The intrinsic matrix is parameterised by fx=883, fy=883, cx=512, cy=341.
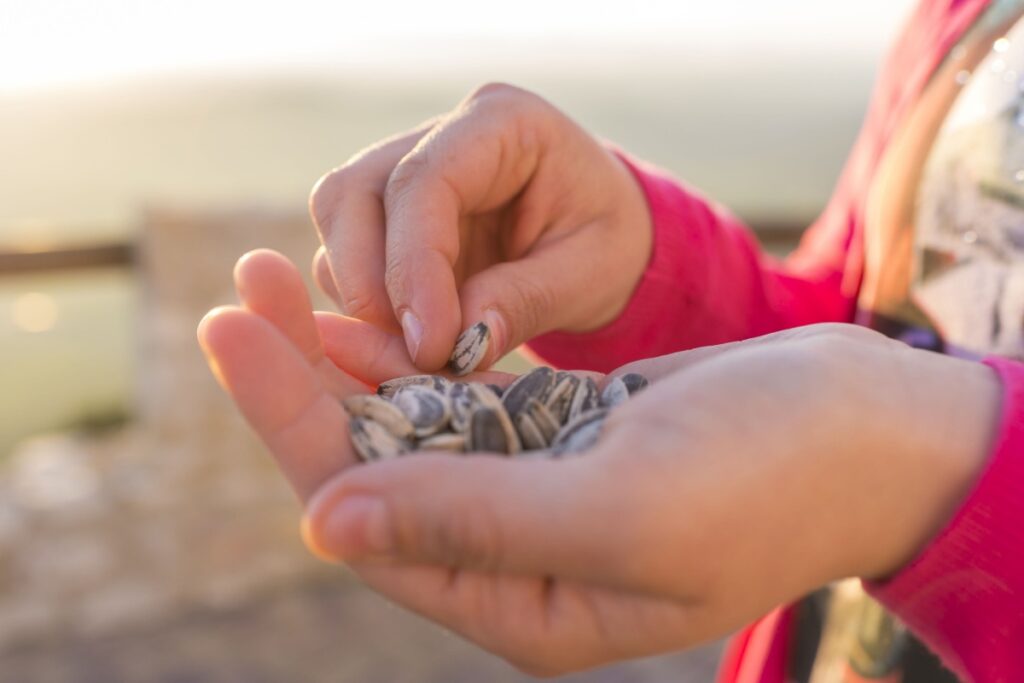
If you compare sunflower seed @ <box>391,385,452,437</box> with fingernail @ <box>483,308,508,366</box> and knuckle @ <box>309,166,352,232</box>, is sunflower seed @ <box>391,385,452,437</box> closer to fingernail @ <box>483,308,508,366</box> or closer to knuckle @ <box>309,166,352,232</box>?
fingernail @ <box>483,308,508,366</box>

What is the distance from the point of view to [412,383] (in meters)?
0.76

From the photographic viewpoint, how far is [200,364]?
2309mm

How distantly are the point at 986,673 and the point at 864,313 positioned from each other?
47cm

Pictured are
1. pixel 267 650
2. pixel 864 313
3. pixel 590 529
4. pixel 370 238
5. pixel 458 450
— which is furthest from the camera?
pixel 267 650

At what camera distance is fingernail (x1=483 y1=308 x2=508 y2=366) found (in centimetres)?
81

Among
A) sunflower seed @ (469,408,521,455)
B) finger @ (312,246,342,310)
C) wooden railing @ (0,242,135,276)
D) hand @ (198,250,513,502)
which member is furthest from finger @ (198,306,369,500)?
wooden railing @ (0,242,135,276)

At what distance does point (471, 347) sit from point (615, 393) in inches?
5.8

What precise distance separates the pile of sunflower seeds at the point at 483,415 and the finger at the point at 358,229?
93mm

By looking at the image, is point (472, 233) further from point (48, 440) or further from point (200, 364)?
point (48, 440)

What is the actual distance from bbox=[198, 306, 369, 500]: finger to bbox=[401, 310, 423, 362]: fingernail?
164mm

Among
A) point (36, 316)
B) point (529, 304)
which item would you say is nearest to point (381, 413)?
point (529, 304)

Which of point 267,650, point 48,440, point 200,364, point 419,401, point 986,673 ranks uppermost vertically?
point 419,401

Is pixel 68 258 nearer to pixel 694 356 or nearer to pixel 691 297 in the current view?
pixel 691 297

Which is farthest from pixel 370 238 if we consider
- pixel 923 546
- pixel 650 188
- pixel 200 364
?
pixel 200 364
